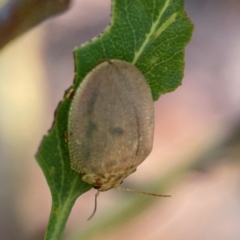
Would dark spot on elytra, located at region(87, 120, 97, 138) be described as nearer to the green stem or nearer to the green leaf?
→ the green leaf

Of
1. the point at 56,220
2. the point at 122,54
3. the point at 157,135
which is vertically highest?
the point at 122,54

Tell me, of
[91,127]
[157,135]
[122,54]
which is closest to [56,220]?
[91,127]

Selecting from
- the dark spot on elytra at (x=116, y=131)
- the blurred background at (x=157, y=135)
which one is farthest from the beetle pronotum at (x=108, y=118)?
the blurred background at (x=157, y=135)

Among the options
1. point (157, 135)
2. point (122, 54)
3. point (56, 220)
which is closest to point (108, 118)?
point (122, 54)

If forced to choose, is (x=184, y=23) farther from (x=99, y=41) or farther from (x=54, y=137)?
(x=54, y=137)

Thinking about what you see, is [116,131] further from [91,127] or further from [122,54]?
[122,54]

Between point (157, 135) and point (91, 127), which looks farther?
point (157, 135)

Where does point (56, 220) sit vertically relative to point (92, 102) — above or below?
below
